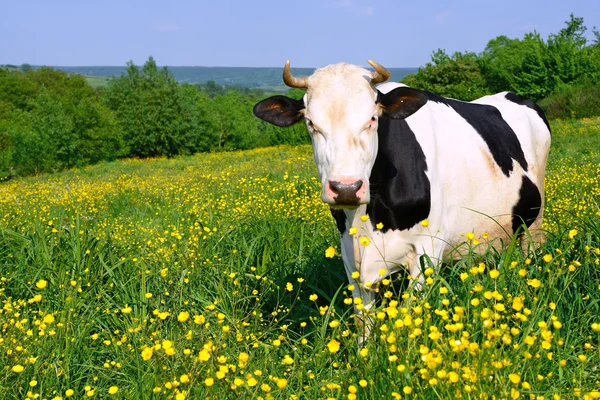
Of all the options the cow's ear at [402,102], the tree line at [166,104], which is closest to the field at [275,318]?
the cow's ear at [402,102]

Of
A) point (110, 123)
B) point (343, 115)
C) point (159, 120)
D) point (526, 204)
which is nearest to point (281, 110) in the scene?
point (343, 115)

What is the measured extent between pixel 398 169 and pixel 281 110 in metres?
0.94

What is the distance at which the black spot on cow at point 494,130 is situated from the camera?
198 inches

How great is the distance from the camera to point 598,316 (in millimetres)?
3277

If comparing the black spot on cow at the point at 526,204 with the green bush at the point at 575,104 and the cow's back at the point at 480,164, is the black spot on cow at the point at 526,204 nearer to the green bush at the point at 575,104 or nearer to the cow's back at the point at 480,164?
the cow's back at the point at 480,164

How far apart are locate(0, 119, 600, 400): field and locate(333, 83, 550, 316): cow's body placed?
0.29 meters

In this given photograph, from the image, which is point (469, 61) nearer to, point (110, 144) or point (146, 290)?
point (110, 144)

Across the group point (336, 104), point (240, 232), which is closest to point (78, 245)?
point (240, 232)

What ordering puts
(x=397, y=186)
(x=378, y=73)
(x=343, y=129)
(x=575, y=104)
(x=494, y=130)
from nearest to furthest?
(x=343, y=129) → (x=378, y=73) → (x=397, y=186) → (x=494, y=130) → (x=575, y=104)

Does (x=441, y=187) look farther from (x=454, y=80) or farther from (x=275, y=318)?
(x=454, y=80)

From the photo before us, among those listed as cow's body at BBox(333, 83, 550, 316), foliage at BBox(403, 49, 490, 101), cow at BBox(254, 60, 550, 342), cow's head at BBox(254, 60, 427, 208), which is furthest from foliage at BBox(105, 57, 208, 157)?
cow's head at BBox(254, 60, 427, 208)

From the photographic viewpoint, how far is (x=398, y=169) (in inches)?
161

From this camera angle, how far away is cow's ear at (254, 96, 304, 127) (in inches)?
163

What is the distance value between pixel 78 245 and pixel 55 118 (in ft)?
178
